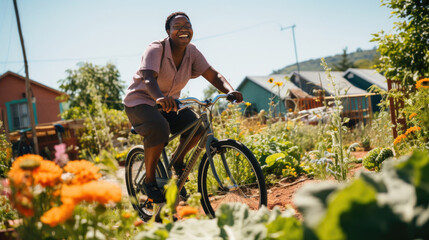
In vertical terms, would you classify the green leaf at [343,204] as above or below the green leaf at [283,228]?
above

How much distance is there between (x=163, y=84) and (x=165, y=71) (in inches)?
5.0

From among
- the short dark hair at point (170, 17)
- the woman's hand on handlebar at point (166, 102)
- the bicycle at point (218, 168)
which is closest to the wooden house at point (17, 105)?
the short dark hair at point (170, 17)

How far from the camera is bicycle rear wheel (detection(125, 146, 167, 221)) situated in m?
3.28

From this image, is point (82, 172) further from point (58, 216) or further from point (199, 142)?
point (199, 142)

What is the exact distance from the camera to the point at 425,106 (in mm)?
3244

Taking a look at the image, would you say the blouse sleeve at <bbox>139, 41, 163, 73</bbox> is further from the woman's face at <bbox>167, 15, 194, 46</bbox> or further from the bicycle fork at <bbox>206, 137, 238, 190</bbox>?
the bicycle fork at <bbox>206, 137, 238, 190</bbox>

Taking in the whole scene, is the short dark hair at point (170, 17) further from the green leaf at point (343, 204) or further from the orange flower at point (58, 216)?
the green leaf at point (343, 204)

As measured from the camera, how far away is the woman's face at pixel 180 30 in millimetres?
2906

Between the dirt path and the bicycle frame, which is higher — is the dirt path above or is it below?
below

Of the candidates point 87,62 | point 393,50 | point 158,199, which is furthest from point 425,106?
point 87,62

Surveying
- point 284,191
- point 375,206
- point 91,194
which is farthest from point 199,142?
point 375,206

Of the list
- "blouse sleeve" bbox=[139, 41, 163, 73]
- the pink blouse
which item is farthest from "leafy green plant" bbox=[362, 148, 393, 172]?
"blouse sleeve" bbox=[139, 41, 163, 73]

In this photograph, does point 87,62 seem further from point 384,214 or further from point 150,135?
point 384,214

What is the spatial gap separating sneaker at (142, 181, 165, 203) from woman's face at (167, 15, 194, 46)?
1274 mm
